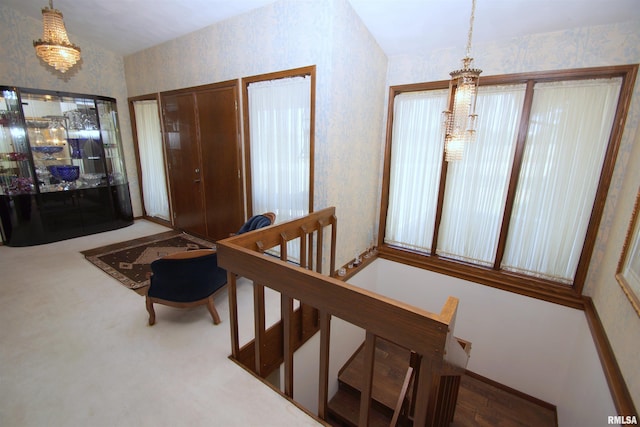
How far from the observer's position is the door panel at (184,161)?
12.2ft

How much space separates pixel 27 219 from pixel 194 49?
3071 millimetres

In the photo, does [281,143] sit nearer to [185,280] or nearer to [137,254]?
[185,280]

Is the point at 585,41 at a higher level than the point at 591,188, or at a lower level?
higher

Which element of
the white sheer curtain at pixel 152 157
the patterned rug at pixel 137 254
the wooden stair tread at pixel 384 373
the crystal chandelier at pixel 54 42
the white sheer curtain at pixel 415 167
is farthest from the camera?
the white sheer curtain at pixel 152 157

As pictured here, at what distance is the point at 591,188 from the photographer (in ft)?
8.30

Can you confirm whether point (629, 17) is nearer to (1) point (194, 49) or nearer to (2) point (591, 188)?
(2) point (591, 188)

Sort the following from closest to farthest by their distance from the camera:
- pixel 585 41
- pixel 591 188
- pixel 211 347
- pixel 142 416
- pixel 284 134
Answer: pixel 142 416 → pixel 211 347 → pixel 585 41 → pixel 591 188 → pixel 284 134

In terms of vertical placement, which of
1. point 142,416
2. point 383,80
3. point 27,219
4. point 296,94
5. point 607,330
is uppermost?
point 383,80

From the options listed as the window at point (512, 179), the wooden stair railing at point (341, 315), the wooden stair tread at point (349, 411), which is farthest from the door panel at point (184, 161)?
the wooden stair tread at point (349, 411)

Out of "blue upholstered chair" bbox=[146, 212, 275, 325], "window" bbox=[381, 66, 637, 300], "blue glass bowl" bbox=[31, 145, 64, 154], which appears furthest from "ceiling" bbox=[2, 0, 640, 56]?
"blue upholstered chair" bbox=[146, 212, 275, 325]

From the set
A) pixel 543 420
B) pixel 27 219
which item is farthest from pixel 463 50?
pixel 27 219

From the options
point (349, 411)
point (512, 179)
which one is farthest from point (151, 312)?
point (512, 179)

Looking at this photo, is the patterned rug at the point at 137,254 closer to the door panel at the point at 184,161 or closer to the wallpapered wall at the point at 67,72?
the door panel at the point at 184,161

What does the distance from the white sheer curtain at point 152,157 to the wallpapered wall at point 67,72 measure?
8.2 inches
